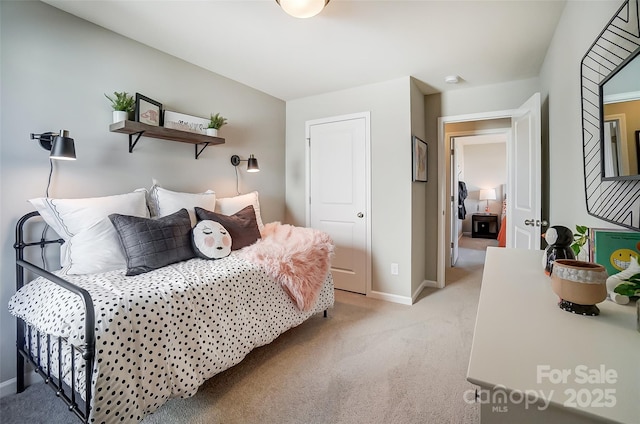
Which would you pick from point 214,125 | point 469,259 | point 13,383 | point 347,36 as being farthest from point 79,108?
point 469,259

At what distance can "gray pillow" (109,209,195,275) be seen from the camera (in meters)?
1.75

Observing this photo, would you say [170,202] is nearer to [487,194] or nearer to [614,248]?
[614,248]

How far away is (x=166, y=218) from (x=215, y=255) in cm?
43

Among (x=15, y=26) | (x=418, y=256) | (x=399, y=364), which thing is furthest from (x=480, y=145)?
(x=15, y=26)

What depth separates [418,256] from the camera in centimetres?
339

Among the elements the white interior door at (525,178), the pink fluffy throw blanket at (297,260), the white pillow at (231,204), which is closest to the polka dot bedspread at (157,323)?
the pink fluffy throw blanket at (297,260)

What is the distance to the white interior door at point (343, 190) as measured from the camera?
336cm

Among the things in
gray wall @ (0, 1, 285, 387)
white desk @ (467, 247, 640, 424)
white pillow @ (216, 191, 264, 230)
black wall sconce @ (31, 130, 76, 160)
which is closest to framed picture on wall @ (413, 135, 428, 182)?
white pillow @ (216, 191, 264, 230)

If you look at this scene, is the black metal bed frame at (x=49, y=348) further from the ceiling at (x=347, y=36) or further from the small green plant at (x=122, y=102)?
the ceiling at (x=347, y=36)

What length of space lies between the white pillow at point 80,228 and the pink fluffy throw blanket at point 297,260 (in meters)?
0.84

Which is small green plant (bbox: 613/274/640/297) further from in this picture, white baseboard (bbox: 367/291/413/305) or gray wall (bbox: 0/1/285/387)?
gray wall (bbox: 0/1/285/387)

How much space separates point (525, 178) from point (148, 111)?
10.9ft

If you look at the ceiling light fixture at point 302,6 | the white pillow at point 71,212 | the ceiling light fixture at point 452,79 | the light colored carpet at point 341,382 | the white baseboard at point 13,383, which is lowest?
the light colored carpet at point 341,382

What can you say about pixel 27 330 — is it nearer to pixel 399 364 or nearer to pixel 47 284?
pixel 47 284
